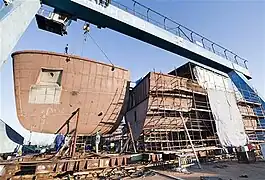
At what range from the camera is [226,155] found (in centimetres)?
1145

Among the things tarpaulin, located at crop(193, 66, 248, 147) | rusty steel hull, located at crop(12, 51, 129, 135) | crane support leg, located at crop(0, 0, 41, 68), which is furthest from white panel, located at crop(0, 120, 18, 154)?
tarpaulin, located at crop(193, 66, 248, 147)

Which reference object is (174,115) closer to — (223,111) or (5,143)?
(223,111)

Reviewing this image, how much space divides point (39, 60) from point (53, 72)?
81 cm

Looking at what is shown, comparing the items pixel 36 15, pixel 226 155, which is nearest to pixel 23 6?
pixel 36 15

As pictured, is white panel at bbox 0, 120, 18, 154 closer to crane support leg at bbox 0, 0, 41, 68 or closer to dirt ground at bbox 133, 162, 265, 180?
crane support leg at bbox 0, 0, 41, 68

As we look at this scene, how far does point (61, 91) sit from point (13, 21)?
11.6 ft

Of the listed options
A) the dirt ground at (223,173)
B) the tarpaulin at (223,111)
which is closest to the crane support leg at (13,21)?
the dirt ground at (223,173)

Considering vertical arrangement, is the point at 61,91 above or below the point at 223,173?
above

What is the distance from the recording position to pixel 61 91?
873 cm

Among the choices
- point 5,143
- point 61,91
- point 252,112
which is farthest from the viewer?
point 252,112

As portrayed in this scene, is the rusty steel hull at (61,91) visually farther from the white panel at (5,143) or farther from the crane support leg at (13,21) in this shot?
the white panel at (5,143)

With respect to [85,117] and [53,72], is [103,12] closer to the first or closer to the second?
[53,72]

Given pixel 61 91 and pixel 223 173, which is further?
pixel 61 91

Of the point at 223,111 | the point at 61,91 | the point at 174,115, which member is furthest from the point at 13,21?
the point at 223,111
